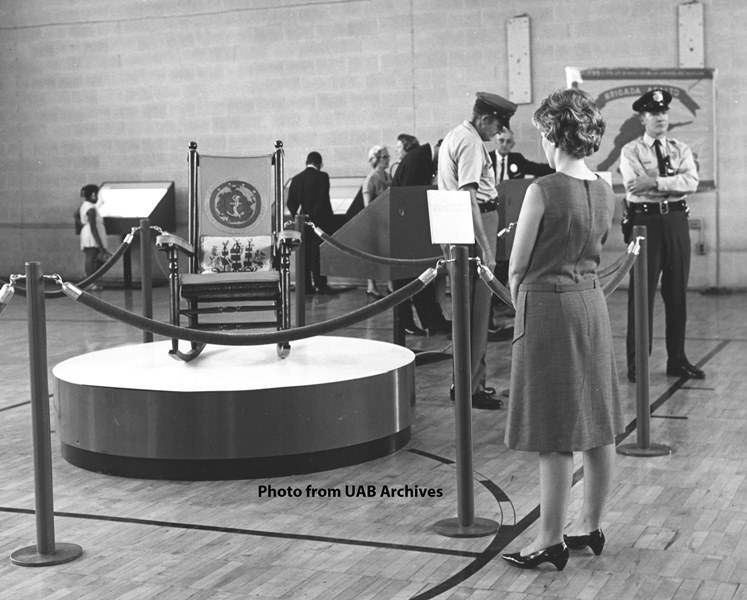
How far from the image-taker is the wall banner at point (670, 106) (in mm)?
11250

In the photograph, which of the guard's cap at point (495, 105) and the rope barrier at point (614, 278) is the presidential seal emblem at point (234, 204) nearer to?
the guard's cap at point (495, 105)

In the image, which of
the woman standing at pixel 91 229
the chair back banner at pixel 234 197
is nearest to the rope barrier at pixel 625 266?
the chair back banner at pixel 234 197

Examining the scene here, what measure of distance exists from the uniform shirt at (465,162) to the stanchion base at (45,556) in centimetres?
265

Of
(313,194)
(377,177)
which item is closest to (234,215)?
(377,177)

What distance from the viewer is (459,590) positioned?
3049 mm

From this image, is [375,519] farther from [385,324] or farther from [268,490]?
[385,324]

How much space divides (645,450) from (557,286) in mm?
1736

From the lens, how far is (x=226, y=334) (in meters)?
3.64

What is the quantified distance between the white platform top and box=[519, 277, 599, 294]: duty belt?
1.41 metres

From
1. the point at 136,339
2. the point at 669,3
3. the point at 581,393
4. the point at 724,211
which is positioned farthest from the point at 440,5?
the point at 581,393

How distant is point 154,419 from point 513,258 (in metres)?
1.72

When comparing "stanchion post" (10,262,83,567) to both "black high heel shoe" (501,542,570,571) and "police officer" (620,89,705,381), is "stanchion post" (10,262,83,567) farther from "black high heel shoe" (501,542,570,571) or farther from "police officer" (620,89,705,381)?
"police officer" (620,89,705,381)

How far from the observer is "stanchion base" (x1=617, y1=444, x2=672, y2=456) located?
4539mm

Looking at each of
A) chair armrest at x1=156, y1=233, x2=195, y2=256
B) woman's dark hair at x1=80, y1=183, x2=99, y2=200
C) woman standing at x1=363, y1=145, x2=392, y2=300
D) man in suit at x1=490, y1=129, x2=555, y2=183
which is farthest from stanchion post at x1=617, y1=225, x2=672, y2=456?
woman's dark hair at x1=80, y1=183, x2=99, y2=200
